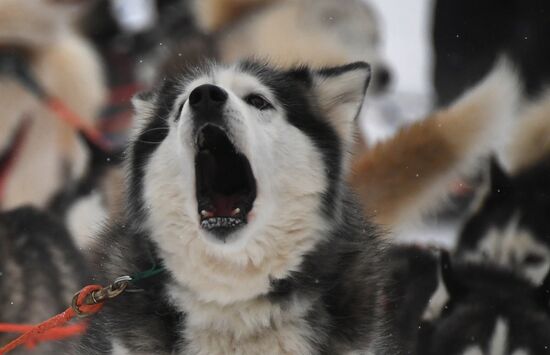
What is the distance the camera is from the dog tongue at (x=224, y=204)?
1709 millimetres

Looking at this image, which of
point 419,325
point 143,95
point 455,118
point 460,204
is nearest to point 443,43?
point 460,204

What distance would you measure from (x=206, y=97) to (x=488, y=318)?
42.3 inches

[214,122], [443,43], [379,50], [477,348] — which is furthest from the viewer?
[379,50]

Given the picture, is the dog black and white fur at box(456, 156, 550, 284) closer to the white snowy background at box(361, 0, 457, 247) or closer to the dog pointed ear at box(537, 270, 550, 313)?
the dog pointed ear at box(537, 270, 550, 313)

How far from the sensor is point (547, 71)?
9.43 ft

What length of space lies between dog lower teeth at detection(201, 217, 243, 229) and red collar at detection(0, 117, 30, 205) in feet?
8.10

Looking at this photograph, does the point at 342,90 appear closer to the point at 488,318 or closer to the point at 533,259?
the point at 488,318

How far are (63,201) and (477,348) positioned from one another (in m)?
1.93

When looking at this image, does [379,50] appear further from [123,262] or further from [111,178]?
[123,262]

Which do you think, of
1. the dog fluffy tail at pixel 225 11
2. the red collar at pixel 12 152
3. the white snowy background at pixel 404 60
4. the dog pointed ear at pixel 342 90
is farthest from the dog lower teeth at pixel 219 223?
the white snowy background at pixel 404 60

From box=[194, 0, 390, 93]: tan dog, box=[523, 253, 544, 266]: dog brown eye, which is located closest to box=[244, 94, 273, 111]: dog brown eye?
box=[523, 253, 544, 266]: dog brown eye

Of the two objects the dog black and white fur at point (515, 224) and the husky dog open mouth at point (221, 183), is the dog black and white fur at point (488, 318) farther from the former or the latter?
the husky dog open mouth at point (221, 183)

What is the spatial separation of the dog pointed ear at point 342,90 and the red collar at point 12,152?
7.61 ft

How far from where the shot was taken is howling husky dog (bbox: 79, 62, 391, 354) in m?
1.69
